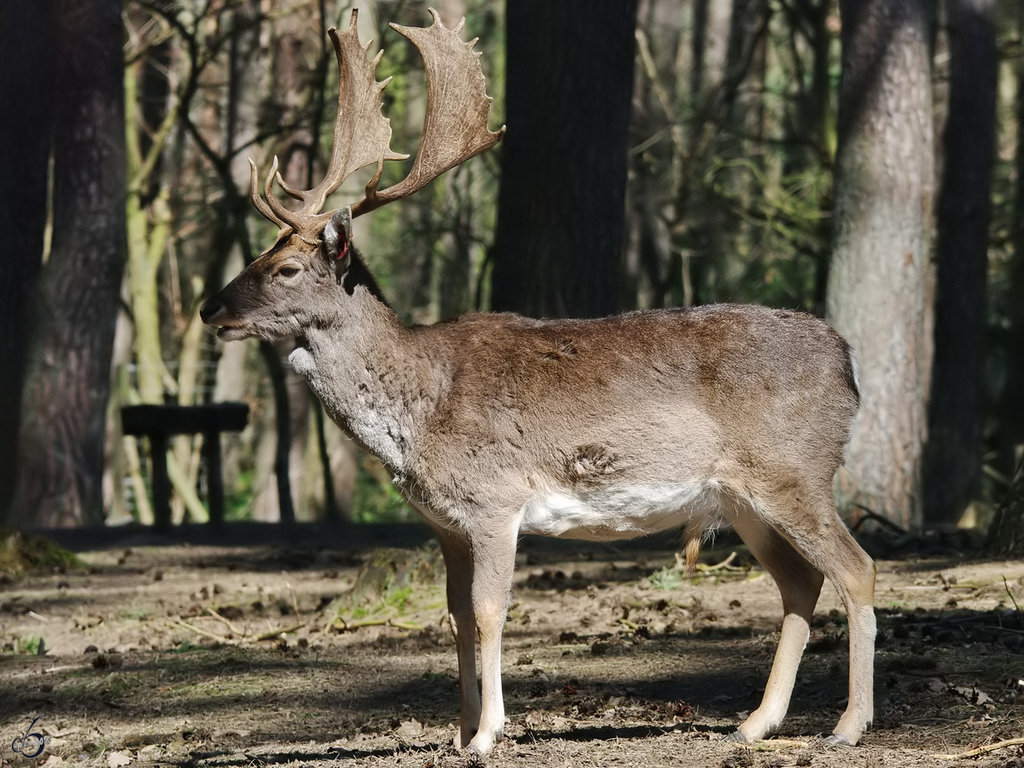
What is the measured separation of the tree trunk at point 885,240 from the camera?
11.6m

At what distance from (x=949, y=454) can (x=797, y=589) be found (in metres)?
→ 12.8

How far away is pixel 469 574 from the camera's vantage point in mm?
6039

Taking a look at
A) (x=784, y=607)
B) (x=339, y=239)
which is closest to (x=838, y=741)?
(x=784, y=607)

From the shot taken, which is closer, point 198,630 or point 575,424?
point 575,424

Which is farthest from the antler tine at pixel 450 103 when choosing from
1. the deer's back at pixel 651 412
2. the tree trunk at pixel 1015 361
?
the tree trunk at pixel 1015 361

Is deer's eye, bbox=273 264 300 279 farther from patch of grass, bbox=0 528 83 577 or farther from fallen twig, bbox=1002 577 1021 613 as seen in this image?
patch of grass, bbox=0 528 83 577

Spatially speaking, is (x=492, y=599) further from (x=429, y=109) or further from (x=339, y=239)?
(x=429, y=109)

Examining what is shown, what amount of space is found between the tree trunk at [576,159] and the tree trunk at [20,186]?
17.3ft

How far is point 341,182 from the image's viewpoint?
6.39 m

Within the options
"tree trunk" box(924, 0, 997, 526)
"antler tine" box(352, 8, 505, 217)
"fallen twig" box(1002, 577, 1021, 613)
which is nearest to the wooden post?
"antler tine" box(352, 8, 505, 217)

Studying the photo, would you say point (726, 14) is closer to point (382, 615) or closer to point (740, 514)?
point (382, 615)

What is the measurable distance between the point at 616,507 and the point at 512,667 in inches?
76.5

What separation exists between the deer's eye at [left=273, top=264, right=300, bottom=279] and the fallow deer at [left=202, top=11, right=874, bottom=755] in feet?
0.04

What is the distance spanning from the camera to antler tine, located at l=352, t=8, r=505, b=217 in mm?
6406
